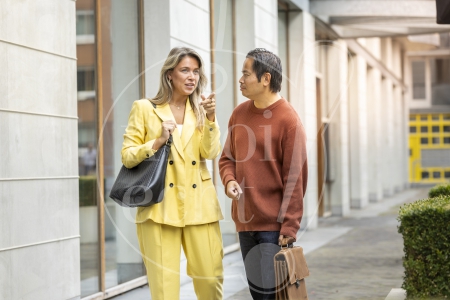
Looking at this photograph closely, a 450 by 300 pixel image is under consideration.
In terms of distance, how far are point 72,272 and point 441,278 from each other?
2.86m

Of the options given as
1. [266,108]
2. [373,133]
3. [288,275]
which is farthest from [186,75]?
[373,133]

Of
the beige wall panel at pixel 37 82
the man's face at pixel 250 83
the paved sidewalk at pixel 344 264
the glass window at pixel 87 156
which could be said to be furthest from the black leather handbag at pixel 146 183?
the paved sidewalk at pixel 344 264

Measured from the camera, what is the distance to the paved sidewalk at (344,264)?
8.02 m

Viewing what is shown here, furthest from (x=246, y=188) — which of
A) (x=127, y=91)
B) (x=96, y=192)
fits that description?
(x=127, y=91)

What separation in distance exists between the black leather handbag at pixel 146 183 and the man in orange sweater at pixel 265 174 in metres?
0.39

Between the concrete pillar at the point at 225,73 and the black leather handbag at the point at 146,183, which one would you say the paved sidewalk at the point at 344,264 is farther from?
the black leather handbag at the point at 146,183

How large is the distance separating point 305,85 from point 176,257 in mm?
10960

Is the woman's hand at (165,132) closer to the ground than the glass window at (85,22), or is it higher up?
closer to the ground

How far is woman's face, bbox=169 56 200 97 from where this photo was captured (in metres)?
4.58

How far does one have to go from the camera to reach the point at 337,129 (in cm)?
1938

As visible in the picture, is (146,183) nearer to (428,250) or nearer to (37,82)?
(37,82)

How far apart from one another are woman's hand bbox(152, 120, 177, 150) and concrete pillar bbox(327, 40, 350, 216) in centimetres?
1461

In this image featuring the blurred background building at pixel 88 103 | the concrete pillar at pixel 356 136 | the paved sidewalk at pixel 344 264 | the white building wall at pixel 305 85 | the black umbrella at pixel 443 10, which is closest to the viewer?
the blurred background building at pixel 88 103

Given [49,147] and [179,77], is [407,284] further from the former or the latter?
[49,147]
